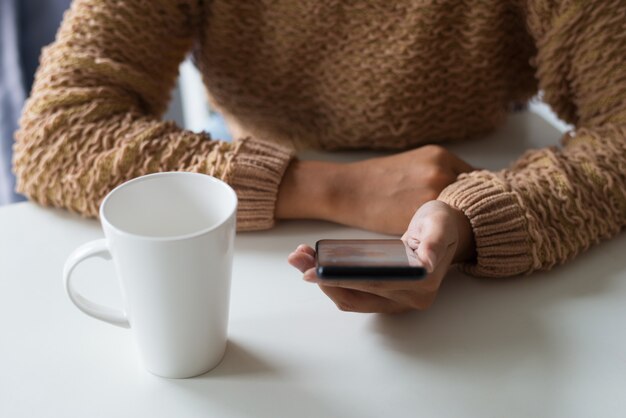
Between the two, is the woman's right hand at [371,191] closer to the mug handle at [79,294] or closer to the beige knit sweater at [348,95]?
the beige knit sweater at [348,95]

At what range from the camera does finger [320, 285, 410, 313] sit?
495 millimetres

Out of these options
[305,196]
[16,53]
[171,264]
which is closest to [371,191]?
[305,196]

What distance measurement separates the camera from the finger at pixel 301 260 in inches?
18.2

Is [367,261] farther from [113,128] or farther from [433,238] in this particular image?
[113,128]

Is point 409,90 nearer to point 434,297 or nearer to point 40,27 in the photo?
point 434,297

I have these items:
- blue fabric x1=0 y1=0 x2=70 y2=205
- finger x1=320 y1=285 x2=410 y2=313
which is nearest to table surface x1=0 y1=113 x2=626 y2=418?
finger x1=320 y1=285 x2=410 y2=313

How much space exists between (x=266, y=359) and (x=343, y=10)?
419 millimetres

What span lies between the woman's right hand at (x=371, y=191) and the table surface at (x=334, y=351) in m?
0.05

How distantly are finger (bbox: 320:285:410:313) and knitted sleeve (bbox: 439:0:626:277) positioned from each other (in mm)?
92

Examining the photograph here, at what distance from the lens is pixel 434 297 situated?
519 millimetres

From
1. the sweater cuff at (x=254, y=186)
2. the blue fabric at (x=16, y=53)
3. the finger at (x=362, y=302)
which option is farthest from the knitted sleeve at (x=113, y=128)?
the blue fabric at (x=16, y=53)

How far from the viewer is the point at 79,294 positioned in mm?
446

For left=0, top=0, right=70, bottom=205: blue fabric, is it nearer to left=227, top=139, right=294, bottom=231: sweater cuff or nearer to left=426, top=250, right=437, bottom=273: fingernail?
left=227, top=139, right=294, bottom=231: sweater cuff

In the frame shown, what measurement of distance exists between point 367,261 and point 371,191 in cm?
Answer: 20
